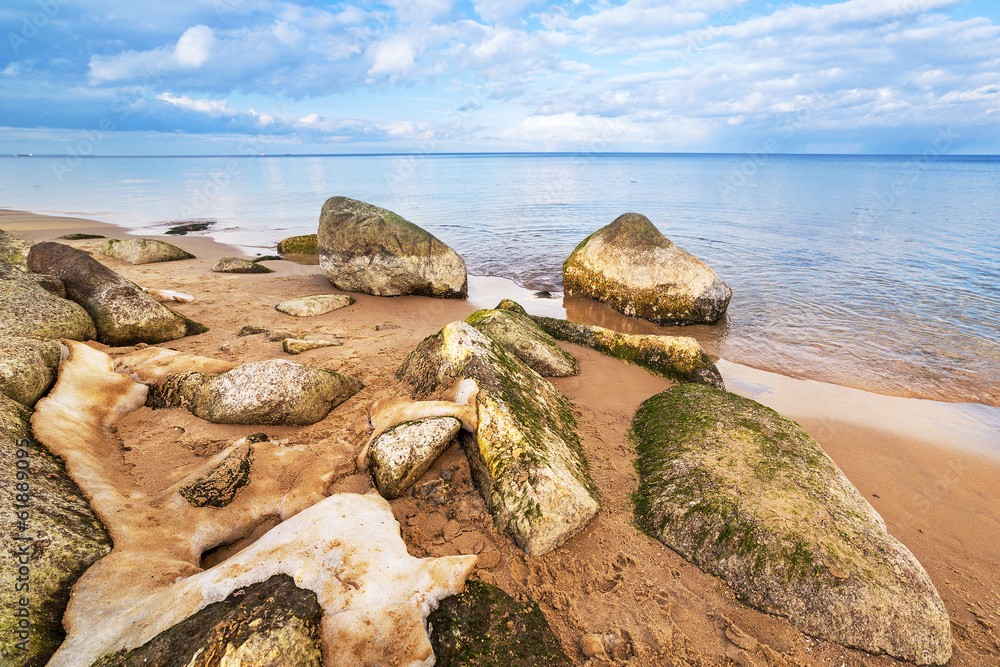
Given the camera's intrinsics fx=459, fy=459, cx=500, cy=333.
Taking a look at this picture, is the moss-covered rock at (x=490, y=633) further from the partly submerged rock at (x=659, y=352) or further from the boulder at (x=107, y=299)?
the boulder at (x=107, y=299)

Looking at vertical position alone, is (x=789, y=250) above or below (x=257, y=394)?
below

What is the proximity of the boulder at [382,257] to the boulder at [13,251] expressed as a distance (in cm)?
466

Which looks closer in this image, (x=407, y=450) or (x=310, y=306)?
(x=407, y=450)

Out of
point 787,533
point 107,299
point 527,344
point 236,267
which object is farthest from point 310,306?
point 787,533

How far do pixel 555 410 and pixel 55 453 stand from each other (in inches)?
162

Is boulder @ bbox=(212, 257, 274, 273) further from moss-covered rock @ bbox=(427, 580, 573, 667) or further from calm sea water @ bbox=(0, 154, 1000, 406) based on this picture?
moss-covered rock @ bbox=(427, 580, 573, 667)

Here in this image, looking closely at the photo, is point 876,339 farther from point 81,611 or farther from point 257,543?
point 81,611

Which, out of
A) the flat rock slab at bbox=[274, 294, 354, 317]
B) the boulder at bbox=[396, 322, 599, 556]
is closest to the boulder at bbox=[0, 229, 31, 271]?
the flat rock slab at bbox=[274, 294, 354, 317]

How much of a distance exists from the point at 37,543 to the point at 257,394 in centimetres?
203

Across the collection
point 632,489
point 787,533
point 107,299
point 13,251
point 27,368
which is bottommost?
point 632,489

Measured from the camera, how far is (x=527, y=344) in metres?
6.05

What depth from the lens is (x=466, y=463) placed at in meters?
3.94

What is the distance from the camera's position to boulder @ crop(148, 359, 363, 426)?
14.7ft

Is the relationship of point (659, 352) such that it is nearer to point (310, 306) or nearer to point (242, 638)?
point (242, 638)
